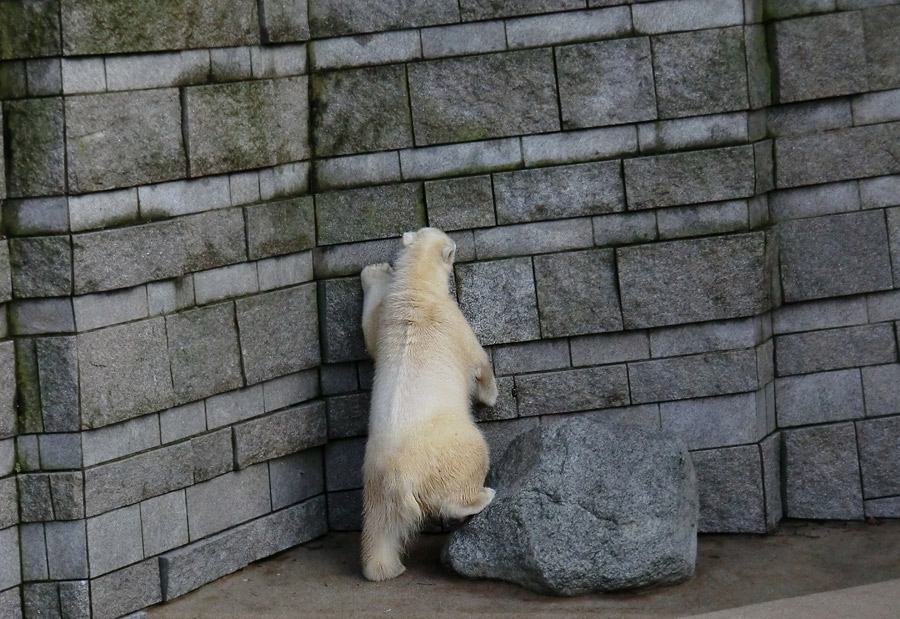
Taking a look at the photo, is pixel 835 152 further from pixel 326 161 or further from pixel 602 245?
pixel 326 161

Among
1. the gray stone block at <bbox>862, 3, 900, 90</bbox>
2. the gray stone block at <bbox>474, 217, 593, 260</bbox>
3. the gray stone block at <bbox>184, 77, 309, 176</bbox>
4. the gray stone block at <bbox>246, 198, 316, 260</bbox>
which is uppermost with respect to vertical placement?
the gray stone block at <bbox>862, 3, 900, 90</bbox>

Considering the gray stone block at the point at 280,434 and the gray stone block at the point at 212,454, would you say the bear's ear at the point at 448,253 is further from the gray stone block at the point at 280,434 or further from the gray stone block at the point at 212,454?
Result: the gray stone block at the point at 212,454

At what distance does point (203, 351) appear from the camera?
17.5 feet

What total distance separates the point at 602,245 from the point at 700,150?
0.66m

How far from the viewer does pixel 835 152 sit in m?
5.98

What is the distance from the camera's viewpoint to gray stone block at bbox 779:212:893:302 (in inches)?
237

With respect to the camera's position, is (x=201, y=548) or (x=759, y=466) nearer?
(x=201, y=548)

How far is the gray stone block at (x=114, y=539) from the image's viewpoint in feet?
16.0

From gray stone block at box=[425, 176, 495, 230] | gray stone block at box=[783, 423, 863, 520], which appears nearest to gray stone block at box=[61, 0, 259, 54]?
gray stone block at box=[425, 176, 495, 230]

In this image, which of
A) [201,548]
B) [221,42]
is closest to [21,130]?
[221,42]

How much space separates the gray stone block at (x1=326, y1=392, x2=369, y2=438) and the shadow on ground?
1.84 ft

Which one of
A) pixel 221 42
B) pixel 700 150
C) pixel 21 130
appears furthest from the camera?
pixel 700 150

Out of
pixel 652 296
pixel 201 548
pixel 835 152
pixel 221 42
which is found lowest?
pixel 201 548

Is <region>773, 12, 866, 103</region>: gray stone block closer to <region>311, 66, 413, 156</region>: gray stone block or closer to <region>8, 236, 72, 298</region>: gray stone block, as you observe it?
<region>311, 66, 413, 156</region>: gray stone block
